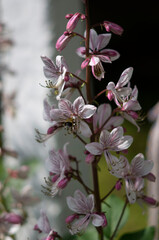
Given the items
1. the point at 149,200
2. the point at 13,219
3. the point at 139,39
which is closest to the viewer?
the point at 149,200

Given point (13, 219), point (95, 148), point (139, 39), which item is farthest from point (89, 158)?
point (139, 39)

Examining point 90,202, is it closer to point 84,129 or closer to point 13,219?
point 84,129

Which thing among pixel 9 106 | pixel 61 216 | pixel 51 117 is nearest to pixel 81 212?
pixel 51 117

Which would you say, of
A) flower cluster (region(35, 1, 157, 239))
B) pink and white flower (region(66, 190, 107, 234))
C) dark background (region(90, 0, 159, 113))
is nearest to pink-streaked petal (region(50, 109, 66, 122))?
flower cluster (region(35, 1, 157, 239))

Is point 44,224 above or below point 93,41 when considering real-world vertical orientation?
below

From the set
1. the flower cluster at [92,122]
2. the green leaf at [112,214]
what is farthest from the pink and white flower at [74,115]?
the green leaf at [112,214]

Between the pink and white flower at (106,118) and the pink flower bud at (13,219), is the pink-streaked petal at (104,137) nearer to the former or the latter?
the pink and white flower at (106,118)
